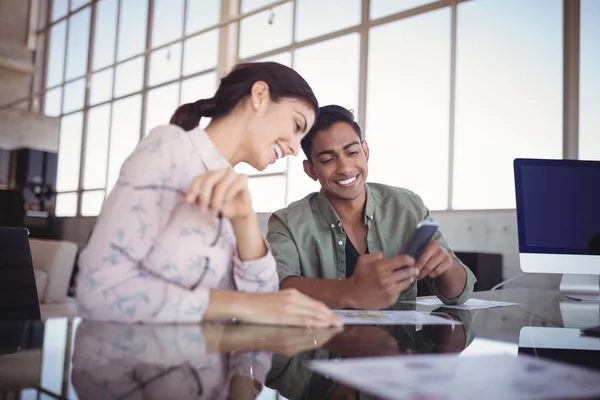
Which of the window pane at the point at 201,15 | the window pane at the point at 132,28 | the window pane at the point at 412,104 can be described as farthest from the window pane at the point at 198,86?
the window pane at the point at 412,104

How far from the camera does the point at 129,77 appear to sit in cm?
953

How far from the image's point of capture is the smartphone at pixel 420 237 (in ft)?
3.84

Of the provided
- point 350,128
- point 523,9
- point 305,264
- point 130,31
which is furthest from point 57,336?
point 130,31

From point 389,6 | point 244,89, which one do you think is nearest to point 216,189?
point 244,89

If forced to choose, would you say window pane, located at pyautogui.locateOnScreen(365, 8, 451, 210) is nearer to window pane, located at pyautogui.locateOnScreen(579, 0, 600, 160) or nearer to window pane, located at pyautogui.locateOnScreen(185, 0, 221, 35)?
window pane, located at pyautogui.locateOnScreen(579, 0, 600, 160)

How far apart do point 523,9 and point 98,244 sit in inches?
172

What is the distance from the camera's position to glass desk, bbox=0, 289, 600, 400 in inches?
22.8

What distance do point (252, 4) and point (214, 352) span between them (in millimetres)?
7162

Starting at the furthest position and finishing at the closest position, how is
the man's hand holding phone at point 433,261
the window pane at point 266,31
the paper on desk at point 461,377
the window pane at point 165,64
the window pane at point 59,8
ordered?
the window pane at point 59,8 → the window pane at point 165,64 → the window pane at point 266,31 → the man's hand holding phone at point 433,261 → the paper on desk at point 461,377

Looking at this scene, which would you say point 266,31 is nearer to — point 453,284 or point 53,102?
point 453,284

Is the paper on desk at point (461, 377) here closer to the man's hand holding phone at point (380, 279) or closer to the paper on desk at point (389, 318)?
the paper on desk at point (389, 318)

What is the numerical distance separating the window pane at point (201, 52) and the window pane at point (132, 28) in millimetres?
1531

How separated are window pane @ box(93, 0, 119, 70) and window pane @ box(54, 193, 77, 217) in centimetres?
250

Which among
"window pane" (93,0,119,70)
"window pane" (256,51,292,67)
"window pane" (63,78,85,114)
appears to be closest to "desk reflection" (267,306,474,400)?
"window pane" (256,51,292,67)
